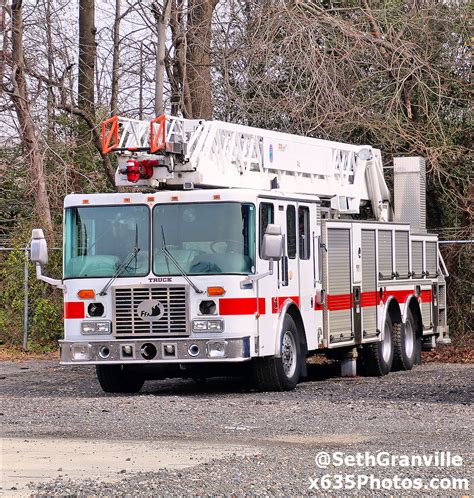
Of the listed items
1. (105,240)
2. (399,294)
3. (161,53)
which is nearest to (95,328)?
(105,240)

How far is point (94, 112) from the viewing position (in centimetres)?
2680

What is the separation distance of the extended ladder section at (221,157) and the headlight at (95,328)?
1.75 meters

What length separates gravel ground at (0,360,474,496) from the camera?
29.8ft

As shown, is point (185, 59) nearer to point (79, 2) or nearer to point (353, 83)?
point (353, 83)

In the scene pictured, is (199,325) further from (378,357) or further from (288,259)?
(378,357)

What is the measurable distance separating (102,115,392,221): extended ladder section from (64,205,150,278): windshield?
0.44 meters

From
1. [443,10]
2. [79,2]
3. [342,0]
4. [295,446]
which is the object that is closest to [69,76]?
[79,2]

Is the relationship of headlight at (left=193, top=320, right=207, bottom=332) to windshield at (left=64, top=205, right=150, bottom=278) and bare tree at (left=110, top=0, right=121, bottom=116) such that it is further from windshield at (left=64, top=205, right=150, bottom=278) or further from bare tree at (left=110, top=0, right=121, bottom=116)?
bare tree at (left=110, top=0, right=121, bottom=116)

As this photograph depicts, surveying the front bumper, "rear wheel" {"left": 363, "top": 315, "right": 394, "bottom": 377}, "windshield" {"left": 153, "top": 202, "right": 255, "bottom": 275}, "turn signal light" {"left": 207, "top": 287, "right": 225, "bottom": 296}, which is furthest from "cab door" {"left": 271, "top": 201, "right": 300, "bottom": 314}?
"rear wheel" {"left": 363, "top": 315, "right": 394, "bottom": 377}

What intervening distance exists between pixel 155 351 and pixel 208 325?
72 cm

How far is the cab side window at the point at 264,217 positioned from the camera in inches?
622

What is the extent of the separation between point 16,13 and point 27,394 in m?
10.9

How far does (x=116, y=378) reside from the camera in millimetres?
16750

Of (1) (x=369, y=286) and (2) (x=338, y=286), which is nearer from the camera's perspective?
(2) (x=338, y=286)
